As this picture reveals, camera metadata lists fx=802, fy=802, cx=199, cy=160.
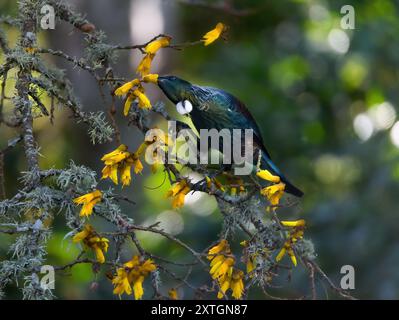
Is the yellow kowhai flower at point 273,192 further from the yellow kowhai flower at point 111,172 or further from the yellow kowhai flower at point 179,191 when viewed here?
the yellow kowhai flower at point 111,172

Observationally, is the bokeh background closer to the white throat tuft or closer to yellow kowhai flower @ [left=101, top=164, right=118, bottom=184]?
the white throat tuft

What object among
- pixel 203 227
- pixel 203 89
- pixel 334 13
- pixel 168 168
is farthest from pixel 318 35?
pixel 168 168

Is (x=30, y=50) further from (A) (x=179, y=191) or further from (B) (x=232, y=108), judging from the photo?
(B) (x=232, y=108)

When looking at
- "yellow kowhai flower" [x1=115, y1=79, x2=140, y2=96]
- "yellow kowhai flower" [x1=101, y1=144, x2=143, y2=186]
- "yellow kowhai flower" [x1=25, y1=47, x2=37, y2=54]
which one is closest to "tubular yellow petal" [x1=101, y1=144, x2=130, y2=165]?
"yellow kowhai flower" [x1=101, y1=144, x2=143, y2=186]

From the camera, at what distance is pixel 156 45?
2.06 m

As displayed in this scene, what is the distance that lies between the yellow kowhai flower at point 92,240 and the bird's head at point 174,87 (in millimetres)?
623

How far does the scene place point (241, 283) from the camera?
193 centimetres

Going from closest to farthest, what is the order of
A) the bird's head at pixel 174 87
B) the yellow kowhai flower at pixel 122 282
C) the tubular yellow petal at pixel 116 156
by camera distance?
1. the yellow kowhai flower at pixel 122 282
2. the tubular yellow petal at pixel 116 156
3. the bird's head at pixel 174 87

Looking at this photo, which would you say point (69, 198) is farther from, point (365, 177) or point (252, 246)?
point (365, 177)

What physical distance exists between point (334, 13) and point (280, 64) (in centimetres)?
67

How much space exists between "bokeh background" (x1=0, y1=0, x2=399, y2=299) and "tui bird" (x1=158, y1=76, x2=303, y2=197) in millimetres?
1141

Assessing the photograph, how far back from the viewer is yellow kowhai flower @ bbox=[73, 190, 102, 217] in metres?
1.84

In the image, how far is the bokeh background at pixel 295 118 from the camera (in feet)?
13.4

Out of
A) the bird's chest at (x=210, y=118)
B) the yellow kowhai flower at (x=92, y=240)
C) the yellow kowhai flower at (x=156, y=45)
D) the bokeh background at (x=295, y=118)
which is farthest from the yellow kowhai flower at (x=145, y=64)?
the bokeh background at (x=295, y=118)
